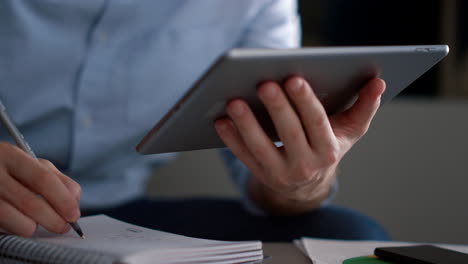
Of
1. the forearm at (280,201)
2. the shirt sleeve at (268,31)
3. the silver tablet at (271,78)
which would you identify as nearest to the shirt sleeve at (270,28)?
the shirt sleeve at (268,31)

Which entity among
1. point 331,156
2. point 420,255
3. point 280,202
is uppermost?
point 331,156

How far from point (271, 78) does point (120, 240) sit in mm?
233

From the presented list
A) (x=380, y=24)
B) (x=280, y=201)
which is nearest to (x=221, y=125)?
(x=280, y=201)

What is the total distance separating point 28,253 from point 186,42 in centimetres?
70

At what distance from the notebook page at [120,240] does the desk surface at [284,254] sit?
0.13m

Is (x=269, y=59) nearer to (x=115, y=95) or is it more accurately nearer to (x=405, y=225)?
(x=115, y=95)

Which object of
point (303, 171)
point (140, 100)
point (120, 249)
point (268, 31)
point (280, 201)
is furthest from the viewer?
point (268, 31)

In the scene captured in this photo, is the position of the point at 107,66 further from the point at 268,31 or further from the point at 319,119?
the point at 319,119

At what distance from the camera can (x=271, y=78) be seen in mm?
516

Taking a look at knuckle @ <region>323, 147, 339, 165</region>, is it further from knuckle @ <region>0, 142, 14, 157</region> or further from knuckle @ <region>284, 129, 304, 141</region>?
knuckle @ <region>0, 142, 14, 157</region>

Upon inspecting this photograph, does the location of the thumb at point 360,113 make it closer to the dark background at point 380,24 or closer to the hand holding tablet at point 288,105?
the hand holding tablet at point 288,105

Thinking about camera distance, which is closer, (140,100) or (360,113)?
(360,113)

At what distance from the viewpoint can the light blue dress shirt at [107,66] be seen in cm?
95

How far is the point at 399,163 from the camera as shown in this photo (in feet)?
5.37
